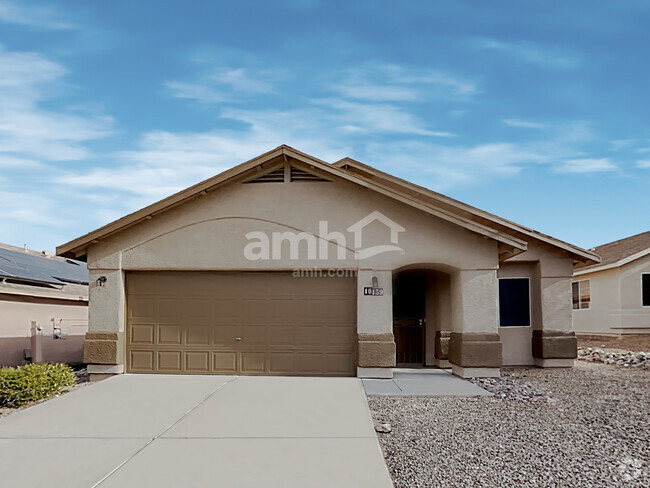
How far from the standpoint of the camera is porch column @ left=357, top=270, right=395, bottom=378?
12.6 meters

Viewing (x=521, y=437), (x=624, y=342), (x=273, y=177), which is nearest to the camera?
(x=521, y=437)

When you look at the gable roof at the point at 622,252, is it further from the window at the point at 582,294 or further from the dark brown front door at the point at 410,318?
the dark brown front door at the point at 410,318

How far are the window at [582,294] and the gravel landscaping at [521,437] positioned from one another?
1369 centimetres

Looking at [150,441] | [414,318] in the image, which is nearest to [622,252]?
[414,318]

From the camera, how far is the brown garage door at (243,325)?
13.0 metres

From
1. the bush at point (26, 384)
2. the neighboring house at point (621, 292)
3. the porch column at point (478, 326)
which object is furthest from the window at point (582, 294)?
the bush at point (26, 384)

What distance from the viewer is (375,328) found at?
12805 mm

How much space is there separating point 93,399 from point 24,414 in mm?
1215

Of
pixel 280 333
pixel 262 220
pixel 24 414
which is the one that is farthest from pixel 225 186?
pixel 24 414

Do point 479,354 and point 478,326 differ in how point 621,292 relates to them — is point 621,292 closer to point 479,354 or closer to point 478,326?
point 478,326

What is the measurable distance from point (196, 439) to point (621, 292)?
19645mm

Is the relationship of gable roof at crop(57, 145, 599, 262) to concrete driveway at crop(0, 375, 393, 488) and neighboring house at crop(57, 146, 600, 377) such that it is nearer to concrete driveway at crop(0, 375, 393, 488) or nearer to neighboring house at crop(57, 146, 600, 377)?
neighboring house at crop(57, 146, 600, 377)

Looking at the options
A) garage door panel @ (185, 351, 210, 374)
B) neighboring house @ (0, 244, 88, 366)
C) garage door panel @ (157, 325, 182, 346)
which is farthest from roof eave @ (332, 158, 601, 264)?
neighboring house @ (0, 244, 88, 366)

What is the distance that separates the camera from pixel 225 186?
1321 centimetres
